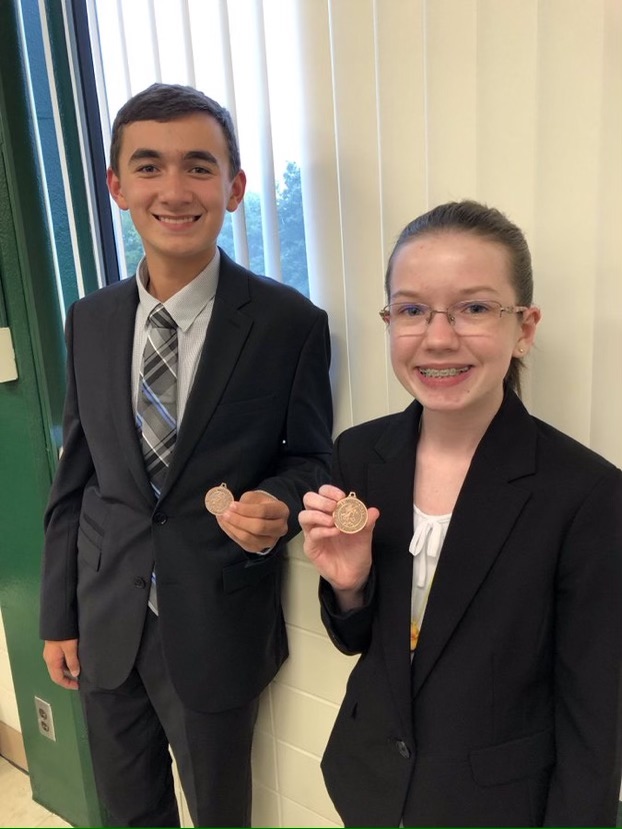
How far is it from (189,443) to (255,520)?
0.83 feet

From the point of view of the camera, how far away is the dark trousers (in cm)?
151

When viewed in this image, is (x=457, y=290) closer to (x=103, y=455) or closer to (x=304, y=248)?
(x=304, y=248)

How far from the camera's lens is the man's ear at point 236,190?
1.42 m

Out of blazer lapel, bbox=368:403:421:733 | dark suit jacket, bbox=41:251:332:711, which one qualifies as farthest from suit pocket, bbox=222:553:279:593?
blazer lapel, bbox=368:403:421:733

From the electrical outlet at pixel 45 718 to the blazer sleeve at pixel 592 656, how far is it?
1748 millimetres

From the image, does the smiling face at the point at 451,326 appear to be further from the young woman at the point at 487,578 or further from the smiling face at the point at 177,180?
the smiling face at the point at 177,180

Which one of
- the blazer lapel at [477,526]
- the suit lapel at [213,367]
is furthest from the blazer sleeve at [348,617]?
the suit lapel at [213,367]

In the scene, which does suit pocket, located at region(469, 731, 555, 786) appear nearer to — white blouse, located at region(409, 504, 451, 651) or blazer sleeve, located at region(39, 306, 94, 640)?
white blouse, located at region(409, 504, 451, 651)

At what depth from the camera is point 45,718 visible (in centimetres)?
220

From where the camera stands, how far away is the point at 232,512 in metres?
1.22

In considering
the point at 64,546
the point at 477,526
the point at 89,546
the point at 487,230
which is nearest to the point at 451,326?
the point at 487,230

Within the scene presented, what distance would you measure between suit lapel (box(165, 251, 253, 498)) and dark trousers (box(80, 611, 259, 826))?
0.43 meters

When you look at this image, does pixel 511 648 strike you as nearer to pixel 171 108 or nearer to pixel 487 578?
pixel 487 578

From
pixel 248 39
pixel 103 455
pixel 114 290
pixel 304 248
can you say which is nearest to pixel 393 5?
pixel 248 39
